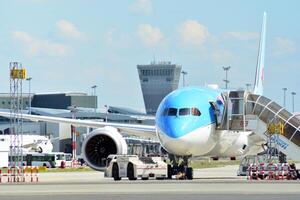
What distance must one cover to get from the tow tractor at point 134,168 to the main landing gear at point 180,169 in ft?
2.95

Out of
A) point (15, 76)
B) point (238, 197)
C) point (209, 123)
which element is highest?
point (15, 76)

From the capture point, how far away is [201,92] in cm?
4800

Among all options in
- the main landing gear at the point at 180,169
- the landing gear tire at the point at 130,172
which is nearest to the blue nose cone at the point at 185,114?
the main landing gear at the point at 180,169

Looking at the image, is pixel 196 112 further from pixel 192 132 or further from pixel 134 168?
pixel 134 168

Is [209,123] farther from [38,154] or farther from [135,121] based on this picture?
[135,121]

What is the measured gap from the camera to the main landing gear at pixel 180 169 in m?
47.9

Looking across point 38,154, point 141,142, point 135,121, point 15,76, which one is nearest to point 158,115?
point 15,76

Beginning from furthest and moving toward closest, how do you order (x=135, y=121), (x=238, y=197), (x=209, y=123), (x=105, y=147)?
(x=135, y=121)
(x=105, y=147)
(x=209, y=123)
(x=238, y=197)

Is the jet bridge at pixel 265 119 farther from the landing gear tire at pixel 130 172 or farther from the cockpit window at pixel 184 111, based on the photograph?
the landing gear tire at pixel 130 172

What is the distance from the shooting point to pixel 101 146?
54031mm

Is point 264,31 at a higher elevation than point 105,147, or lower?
higher

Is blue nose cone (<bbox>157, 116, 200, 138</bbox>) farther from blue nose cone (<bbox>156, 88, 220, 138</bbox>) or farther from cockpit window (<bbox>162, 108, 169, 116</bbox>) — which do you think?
cockpit window (<bbox>162, 108, 169, 116</bbox>)

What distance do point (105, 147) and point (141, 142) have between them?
7212 centimetres

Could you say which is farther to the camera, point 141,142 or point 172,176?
point 141,142
